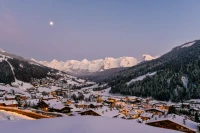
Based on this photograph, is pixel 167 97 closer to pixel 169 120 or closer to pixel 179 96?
pixel 179 96

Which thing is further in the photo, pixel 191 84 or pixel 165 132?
pixel 191 84

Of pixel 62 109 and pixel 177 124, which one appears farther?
pixel 62 109

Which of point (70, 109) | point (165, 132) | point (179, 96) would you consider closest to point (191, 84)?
point (179, 96)

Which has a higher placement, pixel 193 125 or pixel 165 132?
pixel 165 132

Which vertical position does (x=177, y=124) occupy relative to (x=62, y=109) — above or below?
below

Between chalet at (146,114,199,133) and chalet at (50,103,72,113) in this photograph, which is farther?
chalet at (50,103,72,113)

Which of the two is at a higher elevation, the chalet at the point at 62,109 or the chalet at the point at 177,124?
the chalet at the point at 62,109

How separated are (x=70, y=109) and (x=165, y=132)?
86.8 m

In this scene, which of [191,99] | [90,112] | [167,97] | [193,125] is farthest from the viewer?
[167,97]

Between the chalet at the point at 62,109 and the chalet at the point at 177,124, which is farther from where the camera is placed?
the chalet at the point at 62,109

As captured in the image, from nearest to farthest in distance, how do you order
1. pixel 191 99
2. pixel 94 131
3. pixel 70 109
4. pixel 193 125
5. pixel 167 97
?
pixel 94 131 < pixel 193 125 < pixel 70 109 < pixel 191 99 < pixel 167 97

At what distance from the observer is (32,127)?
14.0 metres

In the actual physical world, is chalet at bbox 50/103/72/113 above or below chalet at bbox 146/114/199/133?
above

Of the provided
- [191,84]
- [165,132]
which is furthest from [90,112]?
[191,84]
